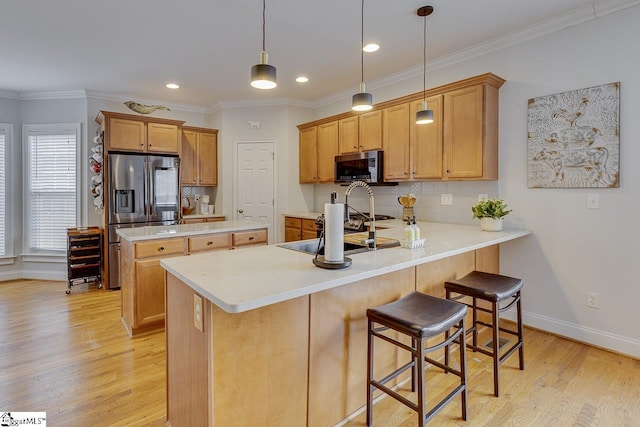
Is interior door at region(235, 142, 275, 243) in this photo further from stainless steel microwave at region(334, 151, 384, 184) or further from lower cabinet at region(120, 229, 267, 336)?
lower cabinet at region(120, 229, 267, 336)

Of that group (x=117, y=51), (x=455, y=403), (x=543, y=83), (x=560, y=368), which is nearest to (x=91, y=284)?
(x=117, y=51)

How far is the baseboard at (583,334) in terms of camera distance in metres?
2.60

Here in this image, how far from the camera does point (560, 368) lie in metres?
2.42

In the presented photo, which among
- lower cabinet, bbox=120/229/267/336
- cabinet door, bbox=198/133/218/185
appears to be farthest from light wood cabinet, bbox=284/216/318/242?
lower cabinet, bbox=120/229/267/336

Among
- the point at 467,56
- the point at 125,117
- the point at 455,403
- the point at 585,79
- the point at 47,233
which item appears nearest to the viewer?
the point at 455,403

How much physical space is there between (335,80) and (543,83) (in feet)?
7.94

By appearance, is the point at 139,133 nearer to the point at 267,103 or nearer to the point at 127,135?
the point at 127,135

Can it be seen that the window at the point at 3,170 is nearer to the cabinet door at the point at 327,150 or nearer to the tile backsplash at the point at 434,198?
the cabinet door at the point at 327,150

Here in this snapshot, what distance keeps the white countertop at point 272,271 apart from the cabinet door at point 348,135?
237 cm

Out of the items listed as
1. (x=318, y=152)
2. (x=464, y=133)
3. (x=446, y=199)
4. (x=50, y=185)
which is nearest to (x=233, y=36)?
(x=318, y=152)

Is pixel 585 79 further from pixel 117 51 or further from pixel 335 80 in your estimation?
pixel 117 51

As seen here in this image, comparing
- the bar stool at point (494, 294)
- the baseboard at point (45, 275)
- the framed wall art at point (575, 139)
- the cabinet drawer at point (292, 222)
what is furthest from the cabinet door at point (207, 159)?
the framed wall art at point (575, 139)

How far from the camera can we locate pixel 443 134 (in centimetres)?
345

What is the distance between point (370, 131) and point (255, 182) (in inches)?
85.2
